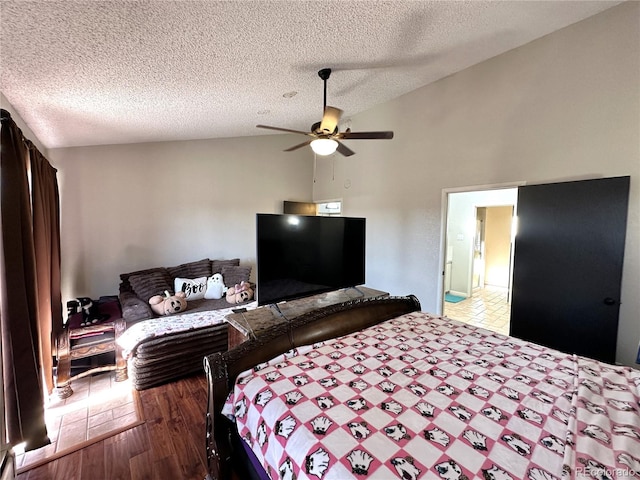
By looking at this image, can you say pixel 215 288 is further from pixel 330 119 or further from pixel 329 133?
pixel 330 119

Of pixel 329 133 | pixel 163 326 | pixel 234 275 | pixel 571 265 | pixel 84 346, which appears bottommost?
pixel 84 346

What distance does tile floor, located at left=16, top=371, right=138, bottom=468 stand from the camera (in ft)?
6.36

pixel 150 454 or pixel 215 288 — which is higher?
pixel 215 288

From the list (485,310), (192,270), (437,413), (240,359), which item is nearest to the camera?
(437,413)

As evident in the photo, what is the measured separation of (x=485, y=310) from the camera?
493 cm

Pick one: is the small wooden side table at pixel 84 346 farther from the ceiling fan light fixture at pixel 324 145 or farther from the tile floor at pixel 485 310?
the tile floor at pixel 485 310

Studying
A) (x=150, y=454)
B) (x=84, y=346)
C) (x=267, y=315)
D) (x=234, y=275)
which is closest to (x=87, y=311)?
(x=84, y=346)

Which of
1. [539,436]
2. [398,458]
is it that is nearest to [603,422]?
[539,436]

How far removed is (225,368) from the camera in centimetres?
142

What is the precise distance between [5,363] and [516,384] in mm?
2971

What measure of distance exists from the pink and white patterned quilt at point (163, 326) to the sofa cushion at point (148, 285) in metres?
0.49

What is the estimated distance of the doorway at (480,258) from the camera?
481 cm

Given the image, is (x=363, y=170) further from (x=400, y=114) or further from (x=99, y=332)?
(x=99, y=332)

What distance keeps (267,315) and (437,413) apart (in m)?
1.36
